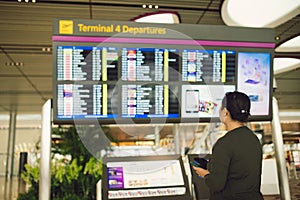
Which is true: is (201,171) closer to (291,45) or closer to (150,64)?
(150,64)

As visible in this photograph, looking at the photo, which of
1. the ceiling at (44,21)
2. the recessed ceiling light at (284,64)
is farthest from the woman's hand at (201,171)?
the recessed ceiling light at (284,64)

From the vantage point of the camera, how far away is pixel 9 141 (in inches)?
709

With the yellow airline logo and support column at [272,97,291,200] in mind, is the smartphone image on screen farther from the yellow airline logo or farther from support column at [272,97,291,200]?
the yellow airline logo

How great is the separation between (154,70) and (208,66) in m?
0.37

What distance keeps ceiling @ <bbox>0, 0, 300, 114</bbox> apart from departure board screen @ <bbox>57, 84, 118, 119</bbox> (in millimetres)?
3604

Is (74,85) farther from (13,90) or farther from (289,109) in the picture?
(289,109)

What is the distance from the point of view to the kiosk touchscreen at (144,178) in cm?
256

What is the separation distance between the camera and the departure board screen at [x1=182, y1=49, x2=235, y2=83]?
2.80 meters

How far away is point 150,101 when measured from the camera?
2.74m

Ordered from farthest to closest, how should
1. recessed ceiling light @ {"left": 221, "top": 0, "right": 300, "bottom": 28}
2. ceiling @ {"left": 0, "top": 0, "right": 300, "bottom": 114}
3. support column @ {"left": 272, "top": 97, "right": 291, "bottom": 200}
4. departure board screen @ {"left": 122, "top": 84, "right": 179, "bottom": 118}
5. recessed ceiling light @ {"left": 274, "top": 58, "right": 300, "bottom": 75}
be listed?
recessed ceiling light @ {"left": 274, "top": 58, "right": 300, "bottom": 75} < ceiling @ {"left": 0, "top": 0, "right": 300, "bottom": 114} < recessed ceiling light @ {"left": 221, "top": 0, "right": 300, "bottom": 28} < support column @ {"left": 272, "top": 97, "right": 291, "bottom": 200} < departure board screen @ {"left": 122, "top": 84, "right": 179, "bottom": 118}

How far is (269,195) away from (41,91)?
10371mm

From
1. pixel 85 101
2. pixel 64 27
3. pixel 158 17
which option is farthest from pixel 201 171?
pixel 158 17

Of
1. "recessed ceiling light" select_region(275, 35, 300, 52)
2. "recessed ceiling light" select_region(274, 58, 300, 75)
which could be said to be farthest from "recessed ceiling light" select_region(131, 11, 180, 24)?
"recessed ceiling light" select_region(274, 58, 300, 75)

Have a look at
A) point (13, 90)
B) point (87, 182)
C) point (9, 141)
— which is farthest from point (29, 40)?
point (9, 141)
